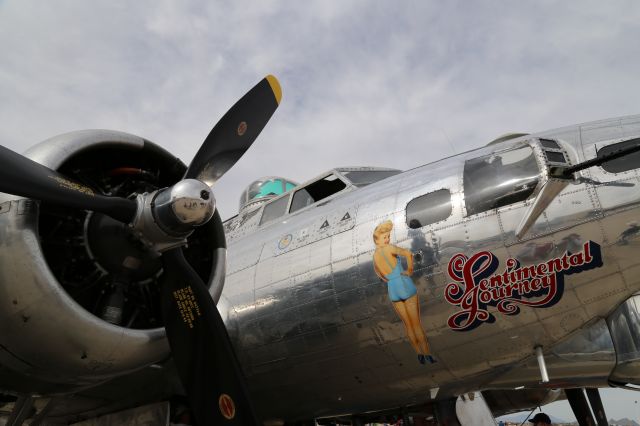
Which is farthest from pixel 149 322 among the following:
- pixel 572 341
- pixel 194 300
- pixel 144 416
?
pixel 572 341

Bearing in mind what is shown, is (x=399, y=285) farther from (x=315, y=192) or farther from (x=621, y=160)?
(x=315, y=192)

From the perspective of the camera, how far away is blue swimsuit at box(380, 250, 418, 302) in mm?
5520

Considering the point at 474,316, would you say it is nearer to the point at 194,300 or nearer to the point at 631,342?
the point at 631,342

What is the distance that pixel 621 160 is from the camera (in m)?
5.02

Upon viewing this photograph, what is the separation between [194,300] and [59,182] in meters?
1.65

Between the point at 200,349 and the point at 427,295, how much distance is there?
2282 millimetres

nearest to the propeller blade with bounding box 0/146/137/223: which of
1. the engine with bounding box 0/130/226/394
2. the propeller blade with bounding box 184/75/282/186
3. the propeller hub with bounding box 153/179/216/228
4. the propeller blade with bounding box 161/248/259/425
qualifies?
the engine with bounding box 0/130/226/394

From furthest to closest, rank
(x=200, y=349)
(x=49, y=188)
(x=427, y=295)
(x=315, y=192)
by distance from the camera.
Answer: (x=315, y=192)
(x=427, y=295)
(x=200, y=349)
(x=49, y=188)

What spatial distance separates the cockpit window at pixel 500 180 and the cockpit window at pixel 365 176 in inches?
88.5

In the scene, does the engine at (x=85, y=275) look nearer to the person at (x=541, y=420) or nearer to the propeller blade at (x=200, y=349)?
the propeller blade at (x=200, y=349)

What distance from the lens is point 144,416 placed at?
6.80m

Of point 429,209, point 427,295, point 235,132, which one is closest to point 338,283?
point 427,295

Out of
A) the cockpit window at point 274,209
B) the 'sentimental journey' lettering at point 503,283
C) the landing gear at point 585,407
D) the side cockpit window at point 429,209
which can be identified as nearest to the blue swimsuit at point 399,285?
the 'sentimental journey' lettering at point 503,283

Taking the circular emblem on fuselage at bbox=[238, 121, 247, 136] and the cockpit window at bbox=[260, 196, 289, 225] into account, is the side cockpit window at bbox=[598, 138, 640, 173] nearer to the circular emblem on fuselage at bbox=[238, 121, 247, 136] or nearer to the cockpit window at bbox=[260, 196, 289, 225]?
the circular emblem on fuselage at bbox=[238, 121, 247, 136]
